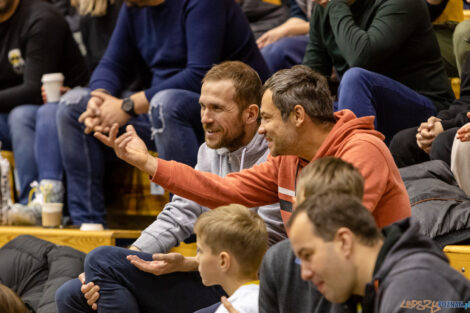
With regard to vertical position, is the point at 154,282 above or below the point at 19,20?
below

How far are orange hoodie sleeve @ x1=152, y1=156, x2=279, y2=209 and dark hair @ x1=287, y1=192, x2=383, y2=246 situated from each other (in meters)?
0.69

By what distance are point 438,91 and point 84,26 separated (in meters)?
1.98

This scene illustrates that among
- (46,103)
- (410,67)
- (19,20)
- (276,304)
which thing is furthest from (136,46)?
(276,304)

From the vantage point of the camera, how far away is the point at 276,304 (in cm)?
167

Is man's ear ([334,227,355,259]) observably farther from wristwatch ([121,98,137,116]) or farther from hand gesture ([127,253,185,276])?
wristwatch ([121,98,137,116])

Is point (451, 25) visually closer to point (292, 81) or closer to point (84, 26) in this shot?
point (292, 81)

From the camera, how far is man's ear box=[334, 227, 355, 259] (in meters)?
1.36

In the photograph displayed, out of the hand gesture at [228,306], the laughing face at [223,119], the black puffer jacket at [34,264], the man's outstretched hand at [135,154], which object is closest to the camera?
the hand gesture at [228,306]

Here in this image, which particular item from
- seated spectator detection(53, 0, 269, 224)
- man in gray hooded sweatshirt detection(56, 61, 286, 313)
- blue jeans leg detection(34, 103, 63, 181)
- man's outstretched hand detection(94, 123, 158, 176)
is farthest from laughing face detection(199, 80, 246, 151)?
blue jeans leg detection(34, 103, 63, 181)

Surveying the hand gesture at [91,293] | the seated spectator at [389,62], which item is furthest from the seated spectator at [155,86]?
the hand gesture at [91,293]

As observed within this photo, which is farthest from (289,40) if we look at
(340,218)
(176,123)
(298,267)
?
(340,218)

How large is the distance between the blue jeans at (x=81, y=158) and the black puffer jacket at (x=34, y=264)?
0.31 metres

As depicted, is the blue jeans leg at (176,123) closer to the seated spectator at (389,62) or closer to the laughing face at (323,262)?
the seated spectator at (389,62)

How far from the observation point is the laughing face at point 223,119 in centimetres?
233
